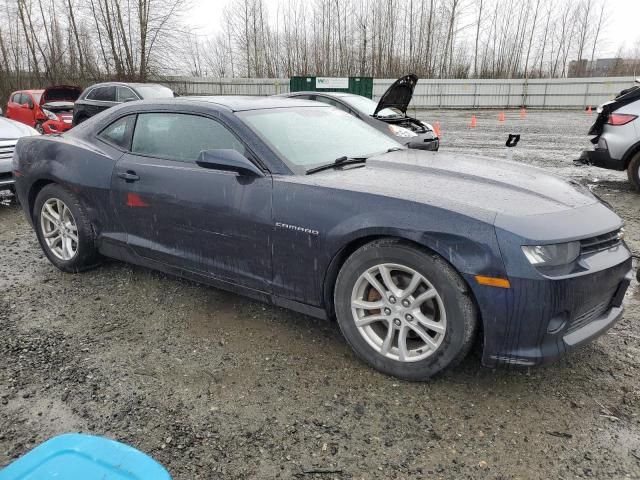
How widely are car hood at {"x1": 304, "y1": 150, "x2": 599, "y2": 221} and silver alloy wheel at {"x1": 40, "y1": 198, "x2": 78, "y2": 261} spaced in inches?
92.5

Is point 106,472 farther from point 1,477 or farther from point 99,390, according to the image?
point 99,390

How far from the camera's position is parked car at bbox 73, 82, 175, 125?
11234 mm

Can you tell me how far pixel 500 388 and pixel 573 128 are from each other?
1626 cm

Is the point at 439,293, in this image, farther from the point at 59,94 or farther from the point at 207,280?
the point at 59,94

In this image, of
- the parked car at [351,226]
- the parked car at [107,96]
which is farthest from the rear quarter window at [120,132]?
the parked car at [107,96]

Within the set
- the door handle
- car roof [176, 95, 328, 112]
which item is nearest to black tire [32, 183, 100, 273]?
the door handle

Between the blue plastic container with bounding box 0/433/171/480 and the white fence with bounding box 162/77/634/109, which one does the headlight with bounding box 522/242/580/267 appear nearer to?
the blue plastic container with bounding box 0/433/171/480

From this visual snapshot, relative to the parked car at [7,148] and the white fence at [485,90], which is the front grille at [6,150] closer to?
the parked car at [7,148]

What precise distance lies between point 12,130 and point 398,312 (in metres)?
6.73

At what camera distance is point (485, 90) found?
28422 millimetres

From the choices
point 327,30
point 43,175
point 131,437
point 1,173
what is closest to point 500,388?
point 131,437

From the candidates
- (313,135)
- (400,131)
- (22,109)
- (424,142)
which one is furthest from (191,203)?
(22,109)

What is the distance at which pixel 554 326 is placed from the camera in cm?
223

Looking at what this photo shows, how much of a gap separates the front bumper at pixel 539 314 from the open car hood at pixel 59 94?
1350cm
